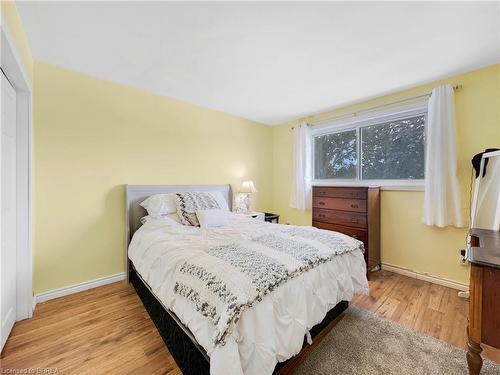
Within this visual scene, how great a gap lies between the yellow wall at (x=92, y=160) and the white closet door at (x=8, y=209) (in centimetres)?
40

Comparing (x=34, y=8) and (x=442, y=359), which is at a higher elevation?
(x=34, y=8)

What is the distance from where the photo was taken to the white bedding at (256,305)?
0.98m

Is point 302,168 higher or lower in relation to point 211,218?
higher

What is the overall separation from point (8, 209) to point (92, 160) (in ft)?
2.85

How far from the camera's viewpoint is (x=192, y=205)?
2514 millimetres

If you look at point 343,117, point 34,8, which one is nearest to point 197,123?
point 34,8

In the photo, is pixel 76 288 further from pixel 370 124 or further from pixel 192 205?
pixel 370 124

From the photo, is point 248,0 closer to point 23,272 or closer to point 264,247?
point 264,247

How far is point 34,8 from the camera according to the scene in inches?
57.1

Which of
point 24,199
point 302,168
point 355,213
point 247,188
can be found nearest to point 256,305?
point 24,199

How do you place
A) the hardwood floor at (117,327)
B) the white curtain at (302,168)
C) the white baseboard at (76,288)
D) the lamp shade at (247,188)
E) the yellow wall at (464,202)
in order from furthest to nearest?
1. the white curtain at (302,168)
2. the lamp shade at (247,188)
3. the yellow wall at (464,202)
4. the white baseboard at (76,288)
5. the hardwood floor at (117,327)

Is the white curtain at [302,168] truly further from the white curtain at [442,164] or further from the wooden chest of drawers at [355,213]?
the white curtain at [442,164]

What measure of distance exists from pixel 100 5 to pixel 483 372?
332cm

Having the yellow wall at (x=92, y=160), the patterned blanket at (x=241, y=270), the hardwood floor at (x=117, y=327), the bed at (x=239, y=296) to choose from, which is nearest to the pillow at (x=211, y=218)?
the bed at (x=239, y=296)
